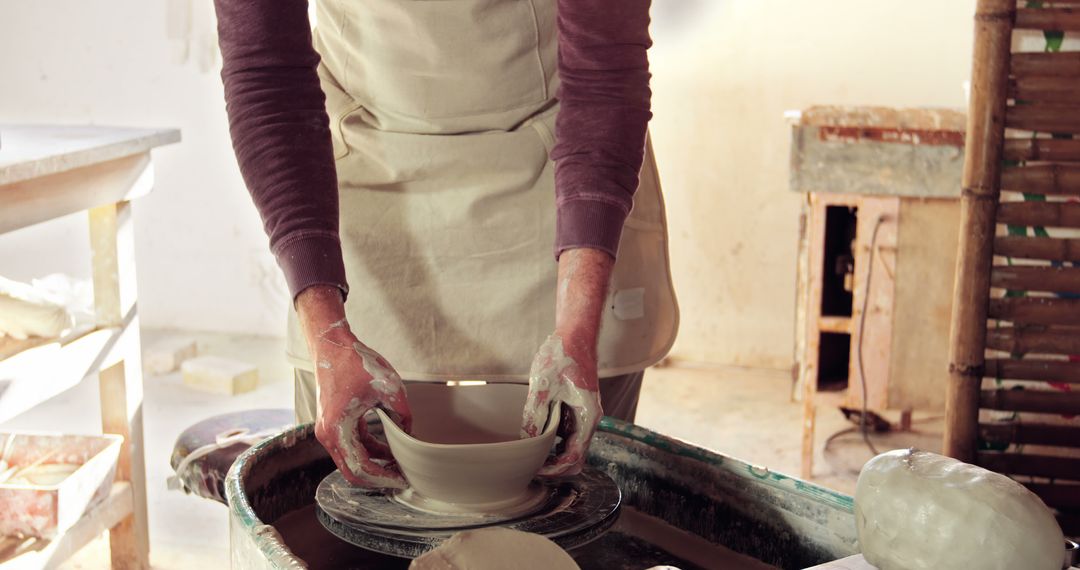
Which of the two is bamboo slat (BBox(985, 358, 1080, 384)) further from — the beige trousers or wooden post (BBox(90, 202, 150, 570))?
wooden post (BBox(90, 202, 150, 570))

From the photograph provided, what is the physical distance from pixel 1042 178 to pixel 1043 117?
118 millimetres

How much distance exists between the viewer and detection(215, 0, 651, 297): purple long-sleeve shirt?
4.18ft

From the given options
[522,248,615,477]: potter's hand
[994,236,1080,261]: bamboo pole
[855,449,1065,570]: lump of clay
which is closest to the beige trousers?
[522,248,615,477]: potter's hand

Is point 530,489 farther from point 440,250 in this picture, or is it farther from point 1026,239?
point 1026,239

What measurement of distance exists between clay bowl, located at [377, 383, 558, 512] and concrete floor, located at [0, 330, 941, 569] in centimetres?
167

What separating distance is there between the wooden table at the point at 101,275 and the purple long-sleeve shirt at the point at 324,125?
2.96ft

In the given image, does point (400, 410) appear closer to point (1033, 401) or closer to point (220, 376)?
point (1033, 401)

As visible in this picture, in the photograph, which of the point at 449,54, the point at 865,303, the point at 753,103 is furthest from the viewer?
the point at 753,103

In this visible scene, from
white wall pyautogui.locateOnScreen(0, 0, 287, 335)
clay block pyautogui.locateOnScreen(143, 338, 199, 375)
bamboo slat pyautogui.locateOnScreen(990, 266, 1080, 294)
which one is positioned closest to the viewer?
bamboo slat pyautogui.locateOnScreen(990, 266, 1080, 294)

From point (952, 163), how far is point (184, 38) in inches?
114

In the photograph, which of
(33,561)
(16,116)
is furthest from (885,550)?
(16,116)

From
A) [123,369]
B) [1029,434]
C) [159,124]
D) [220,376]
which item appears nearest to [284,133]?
[123,369]

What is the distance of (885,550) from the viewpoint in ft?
2.91

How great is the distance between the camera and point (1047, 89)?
2023mm
